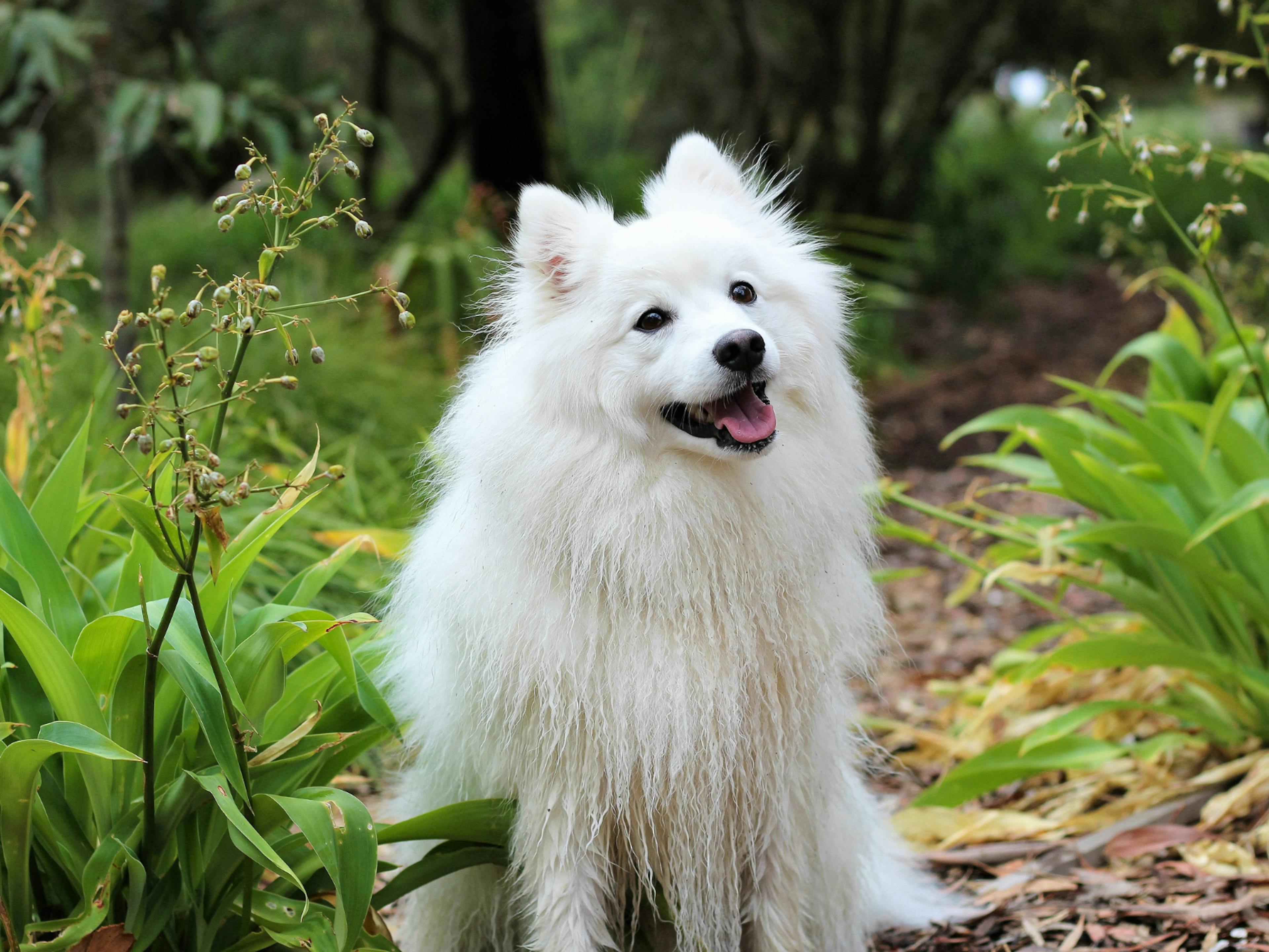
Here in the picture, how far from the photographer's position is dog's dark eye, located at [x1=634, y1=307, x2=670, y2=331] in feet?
6.84

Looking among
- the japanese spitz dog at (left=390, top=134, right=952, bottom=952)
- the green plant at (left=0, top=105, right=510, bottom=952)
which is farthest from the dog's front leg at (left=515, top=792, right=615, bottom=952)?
the green plant at (left=0, top=105, right=510, bottom=952)

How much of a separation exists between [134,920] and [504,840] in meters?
0.69

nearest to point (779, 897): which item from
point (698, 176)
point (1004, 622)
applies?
point (698, 176)

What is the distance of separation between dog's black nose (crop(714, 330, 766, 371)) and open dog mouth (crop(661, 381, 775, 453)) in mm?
43

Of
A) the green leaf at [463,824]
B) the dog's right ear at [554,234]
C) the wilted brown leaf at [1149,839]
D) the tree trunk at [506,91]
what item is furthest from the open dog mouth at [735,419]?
the tree trunk at [506,91]

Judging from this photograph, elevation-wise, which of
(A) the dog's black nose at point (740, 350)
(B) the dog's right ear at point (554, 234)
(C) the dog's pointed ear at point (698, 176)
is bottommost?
(A) the dog's black nose at point (740, 350)

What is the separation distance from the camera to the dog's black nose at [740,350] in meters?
1.96

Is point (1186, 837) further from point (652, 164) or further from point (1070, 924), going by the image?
point (652, 164)

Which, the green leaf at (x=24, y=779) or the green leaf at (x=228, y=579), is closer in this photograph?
the green leaf at (x=24, y=779)

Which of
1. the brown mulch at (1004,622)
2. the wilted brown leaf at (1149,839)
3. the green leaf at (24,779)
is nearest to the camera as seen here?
the green leaf at (24,779)

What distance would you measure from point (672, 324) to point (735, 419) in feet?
0.71

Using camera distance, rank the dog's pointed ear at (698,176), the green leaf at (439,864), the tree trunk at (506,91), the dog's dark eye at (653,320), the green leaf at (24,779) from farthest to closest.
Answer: the tree trunk at (506,91) < the dog's pointed ear at (698,176) < the green leaf at (439,864) < the dog's dark eye at (653,320) < the green leaf at (24,779)

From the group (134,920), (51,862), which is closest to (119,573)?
(51,862)

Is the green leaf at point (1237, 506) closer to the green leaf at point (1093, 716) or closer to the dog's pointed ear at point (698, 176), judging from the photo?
the green leaf at point (1093, 716)
